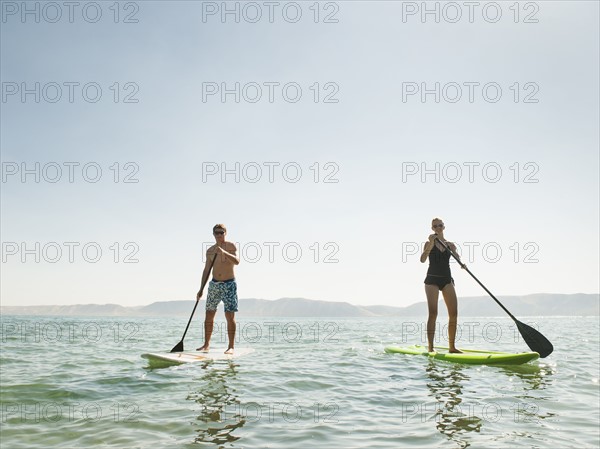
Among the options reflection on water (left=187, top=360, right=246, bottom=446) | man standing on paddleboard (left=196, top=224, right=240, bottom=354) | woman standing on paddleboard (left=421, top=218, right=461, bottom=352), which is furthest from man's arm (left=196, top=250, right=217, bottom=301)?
woman standing on paddleboard (left=421, top=218, right=461, bottom=352)

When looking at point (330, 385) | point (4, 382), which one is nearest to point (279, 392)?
point (330, 385)

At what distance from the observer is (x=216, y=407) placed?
18.2ft

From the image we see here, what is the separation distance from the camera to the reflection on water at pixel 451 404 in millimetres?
4645

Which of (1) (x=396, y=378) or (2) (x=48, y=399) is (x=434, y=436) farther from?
(2) (x=48, y=399)

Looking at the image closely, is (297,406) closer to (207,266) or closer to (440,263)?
(207,266)

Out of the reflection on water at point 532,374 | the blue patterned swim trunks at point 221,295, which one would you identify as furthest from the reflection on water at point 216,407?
the reflection on water at point 532,374

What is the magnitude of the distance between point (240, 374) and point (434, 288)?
16.0 feet

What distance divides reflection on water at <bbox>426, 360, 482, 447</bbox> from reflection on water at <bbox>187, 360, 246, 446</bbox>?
2.24 metres

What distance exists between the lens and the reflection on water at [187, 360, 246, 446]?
14.6 feet

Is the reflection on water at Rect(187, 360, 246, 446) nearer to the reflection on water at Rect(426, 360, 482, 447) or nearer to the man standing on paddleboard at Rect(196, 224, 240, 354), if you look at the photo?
the man standing on paddleboard at Rect(196, 224, 240, 354)

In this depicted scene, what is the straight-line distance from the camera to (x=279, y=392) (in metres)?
6.71

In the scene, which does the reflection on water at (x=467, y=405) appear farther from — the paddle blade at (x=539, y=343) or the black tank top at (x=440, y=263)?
the black tank top at (x=440, y=263)

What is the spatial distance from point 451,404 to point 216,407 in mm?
3106

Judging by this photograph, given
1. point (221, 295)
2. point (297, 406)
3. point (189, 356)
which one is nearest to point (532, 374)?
point (297, 406)
